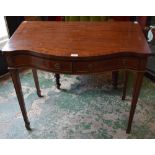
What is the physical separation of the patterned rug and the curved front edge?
544 mm

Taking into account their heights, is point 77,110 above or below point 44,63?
below

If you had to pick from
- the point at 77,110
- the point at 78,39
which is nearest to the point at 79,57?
the point at 78,39

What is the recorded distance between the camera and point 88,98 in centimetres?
173

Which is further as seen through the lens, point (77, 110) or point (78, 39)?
point (77, 110)

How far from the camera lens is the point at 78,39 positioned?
1.16 meters

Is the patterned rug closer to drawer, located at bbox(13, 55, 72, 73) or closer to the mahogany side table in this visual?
the mahogany side table

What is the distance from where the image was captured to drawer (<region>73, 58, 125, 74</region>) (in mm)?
1057

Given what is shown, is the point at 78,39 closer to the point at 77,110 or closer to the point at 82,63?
the point at 82,63

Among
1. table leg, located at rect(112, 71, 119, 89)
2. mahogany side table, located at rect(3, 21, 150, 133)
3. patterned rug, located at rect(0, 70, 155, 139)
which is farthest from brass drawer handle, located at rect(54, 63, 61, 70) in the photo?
table leg, located at rect(112, 71, 119, 89)

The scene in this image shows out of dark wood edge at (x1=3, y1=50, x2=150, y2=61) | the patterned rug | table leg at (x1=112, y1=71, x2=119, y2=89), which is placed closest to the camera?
dark wood edge at (x1=3, y1=50, x2=150, y2=61)

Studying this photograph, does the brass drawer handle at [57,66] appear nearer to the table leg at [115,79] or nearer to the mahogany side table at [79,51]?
the mahogany side table at [79,51]

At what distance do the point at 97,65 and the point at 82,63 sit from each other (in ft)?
0.26
